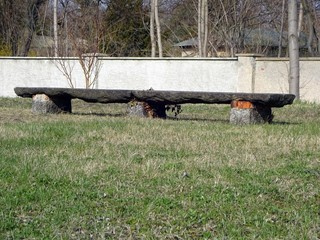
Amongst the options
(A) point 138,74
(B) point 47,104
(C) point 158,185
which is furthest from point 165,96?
(A) point 138,74

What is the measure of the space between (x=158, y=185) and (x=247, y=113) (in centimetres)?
649

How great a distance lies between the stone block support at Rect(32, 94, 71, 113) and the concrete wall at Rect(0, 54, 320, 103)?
7.47 meters

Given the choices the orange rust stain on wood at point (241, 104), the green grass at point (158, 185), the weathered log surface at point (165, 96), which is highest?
the weathered log surface at point (165, 96)

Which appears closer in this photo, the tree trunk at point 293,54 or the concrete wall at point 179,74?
the tree trunk at point 293,54

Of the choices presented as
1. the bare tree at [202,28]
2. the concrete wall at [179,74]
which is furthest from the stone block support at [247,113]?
the bare tree at [202,28]

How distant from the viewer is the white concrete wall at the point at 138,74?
22234mm

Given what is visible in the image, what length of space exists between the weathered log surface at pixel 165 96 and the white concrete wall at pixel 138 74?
7.84 m

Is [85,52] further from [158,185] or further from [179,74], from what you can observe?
[158,185]

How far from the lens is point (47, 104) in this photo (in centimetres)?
1559

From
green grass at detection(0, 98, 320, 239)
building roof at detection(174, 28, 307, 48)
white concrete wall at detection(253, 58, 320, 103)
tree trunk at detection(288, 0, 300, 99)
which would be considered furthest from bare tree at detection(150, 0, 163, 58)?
green grass at detection(0, 98, 320, 239)

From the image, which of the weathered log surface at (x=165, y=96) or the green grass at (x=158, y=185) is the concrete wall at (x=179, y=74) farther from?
the green grass at (x=158, y=185)

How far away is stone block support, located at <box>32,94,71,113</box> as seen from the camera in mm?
15570

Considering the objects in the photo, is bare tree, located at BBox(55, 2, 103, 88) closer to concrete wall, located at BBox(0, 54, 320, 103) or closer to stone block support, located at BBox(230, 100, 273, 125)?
concrete wall, located at BBox(0, 54, 320, 103)

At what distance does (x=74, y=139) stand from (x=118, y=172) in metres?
2.64
